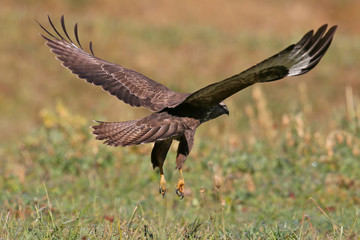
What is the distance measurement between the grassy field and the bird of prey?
1.96 ft

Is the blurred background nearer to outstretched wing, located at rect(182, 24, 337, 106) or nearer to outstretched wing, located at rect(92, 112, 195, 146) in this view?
outstretched wing, located at rect(92, 112, 195, 146)

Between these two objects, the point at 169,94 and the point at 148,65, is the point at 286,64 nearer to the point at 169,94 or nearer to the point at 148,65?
the point at 169,94

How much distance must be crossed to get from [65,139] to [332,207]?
4.47m

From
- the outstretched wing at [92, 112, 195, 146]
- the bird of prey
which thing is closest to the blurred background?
the bird of prey

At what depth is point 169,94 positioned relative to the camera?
237 inches

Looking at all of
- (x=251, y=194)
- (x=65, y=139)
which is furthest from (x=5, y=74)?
(x=251, y=194)

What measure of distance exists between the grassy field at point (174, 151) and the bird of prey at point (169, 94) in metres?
0.60

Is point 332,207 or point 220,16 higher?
point 220,16

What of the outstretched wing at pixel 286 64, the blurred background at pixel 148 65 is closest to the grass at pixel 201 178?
the outstretched wing at pixel 286 64

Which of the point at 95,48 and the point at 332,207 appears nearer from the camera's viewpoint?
the point at 332,207

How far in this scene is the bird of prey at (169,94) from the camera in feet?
15.0

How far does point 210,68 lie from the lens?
53.6 feet

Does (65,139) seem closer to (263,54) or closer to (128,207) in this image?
(128,207)

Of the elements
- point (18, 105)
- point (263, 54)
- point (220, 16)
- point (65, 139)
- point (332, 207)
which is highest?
point (220, 16)
